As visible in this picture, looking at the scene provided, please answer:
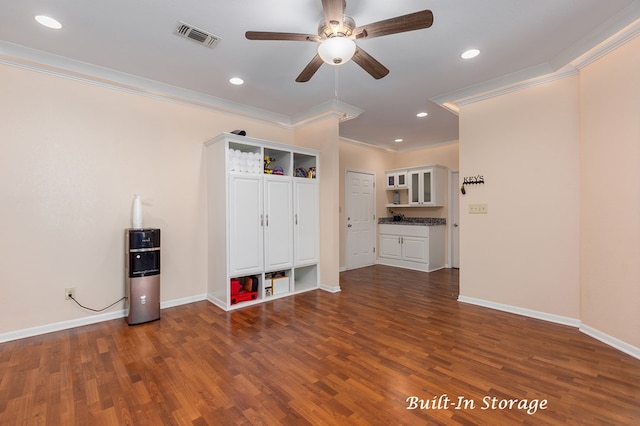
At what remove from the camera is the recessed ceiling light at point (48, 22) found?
235 cm

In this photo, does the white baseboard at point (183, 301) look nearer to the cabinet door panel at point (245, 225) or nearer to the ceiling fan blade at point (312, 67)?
the cabinet door panel at point (245, 225)

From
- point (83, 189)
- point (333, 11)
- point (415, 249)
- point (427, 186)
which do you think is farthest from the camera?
point (427, 186)

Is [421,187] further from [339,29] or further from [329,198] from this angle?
[339,29]

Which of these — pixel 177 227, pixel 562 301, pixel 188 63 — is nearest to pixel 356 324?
pixel 562 301

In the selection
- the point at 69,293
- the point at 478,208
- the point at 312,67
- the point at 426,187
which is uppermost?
the point at 312,67

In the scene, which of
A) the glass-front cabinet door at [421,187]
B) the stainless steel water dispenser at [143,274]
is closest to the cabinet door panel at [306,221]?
the stainless steel water dispenser at [143,274]

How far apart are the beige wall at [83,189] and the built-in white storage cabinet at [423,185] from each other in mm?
4366

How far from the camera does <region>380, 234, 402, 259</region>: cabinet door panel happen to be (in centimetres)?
637

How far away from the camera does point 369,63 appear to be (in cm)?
232

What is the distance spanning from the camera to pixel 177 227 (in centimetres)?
381

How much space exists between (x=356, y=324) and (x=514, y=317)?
1.84m

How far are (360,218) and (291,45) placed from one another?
4.16 metres

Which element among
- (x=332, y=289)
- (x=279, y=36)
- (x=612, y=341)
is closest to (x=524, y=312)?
(x=612, y=341)

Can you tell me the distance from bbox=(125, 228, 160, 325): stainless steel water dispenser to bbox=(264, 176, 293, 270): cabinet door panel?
1.34m
